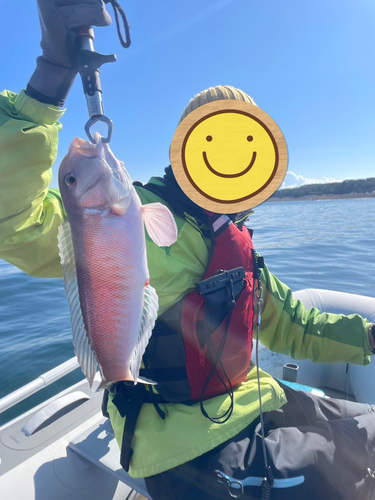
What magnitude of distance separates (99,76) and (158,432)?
4.88ft

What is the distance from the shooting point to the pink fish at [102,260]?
100 centimetres

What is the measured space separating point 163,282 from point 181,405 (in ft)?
1.96

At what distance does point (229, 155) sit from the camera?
1.32 meters

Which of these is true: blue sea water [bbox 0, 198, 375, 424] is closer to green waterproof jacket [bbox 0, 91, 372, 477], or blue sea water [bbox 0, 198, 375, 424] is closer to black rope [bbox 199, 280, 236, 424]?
green waterproof jacket [bbox 0, 91, 372, 477]

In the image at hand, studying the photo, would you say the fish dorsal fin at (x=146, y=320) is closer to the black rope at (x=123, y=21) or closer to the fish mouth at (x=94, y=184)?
the fish mouth at (x=94, y=184)

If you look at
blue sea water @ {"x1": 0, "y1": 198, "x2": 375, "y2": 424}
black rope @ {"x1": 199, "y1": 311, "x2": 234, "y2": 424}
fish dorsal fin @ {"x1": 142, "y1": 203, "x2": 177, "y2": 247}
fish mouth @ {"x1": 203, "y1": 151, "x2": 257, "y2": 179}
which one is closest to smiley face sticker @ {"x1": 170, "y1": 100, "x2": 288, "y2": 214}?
fish mouth @ {"x1": 203, "y1": 151, "x2": 257, "y2": 179}

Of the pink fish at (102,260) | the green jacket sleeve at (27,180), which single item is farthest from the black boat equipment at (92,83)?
the green jacket sleeve at (27,180)

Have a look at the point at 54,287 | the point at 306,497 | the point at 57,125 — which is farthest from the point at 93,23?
the point at 54,287

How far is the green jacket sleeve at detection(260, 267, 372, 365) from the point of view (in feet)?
6.79

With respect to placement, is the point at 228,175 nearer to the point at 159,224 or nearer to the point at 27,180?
the point at 159,224

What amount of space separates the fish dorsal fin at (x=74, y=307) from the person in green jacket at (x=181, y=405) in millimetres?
256

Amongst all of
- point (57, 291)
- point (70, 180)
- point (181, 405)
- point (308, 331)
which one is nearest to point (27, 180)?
point (70, 180)

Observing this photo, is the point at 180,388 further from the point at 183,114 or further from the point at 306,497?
the point at 183,114

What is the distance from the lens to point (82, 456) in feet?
7.45
